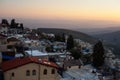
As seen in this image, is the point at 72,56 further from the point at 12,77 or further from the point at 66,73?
the point at 12,77

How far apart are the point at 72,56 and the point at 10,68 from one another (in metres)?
17.0

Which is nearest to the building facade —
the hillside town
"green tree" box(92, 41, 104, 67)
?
the hillside town

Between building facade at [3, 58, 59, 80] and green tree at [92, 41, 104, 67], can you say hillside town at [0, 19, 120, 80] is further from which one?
green tree at [92, 41, 104, 67]

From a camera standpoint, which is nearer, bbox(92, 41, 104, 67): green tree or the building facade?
the building facade

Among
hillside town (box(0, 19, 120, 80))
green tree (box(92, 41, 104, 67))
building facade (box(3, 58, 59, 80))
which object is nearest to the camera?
building facade (box(3, 58, 59, 80))

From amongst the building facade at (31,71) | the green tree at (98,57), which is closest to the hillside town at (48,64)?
the building facade at (31,71)

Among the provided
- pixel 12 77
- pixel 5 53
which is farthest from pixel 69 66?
pixel 12 77

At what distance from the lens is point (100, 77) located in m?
27.4

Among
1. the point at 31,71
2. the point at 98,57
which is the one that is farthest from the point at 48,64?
the point at 98,57

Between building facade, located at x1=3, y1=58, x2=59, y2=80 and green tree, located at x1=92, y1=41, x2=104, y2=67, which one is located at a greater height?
building facade, located at x1=3, y1=58, x2=59, y2=80

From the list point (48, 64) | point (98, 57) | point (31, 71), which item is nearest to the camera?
point (31, 71)

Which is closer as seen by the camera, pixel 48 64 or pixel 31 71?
pixel 31 71

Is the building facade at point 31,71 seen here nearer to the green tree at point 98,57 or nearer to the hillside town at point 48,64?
the hillside town at point 48,64

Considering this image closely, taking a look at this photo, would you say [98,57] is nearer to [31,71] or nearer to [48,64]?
[48,64]
